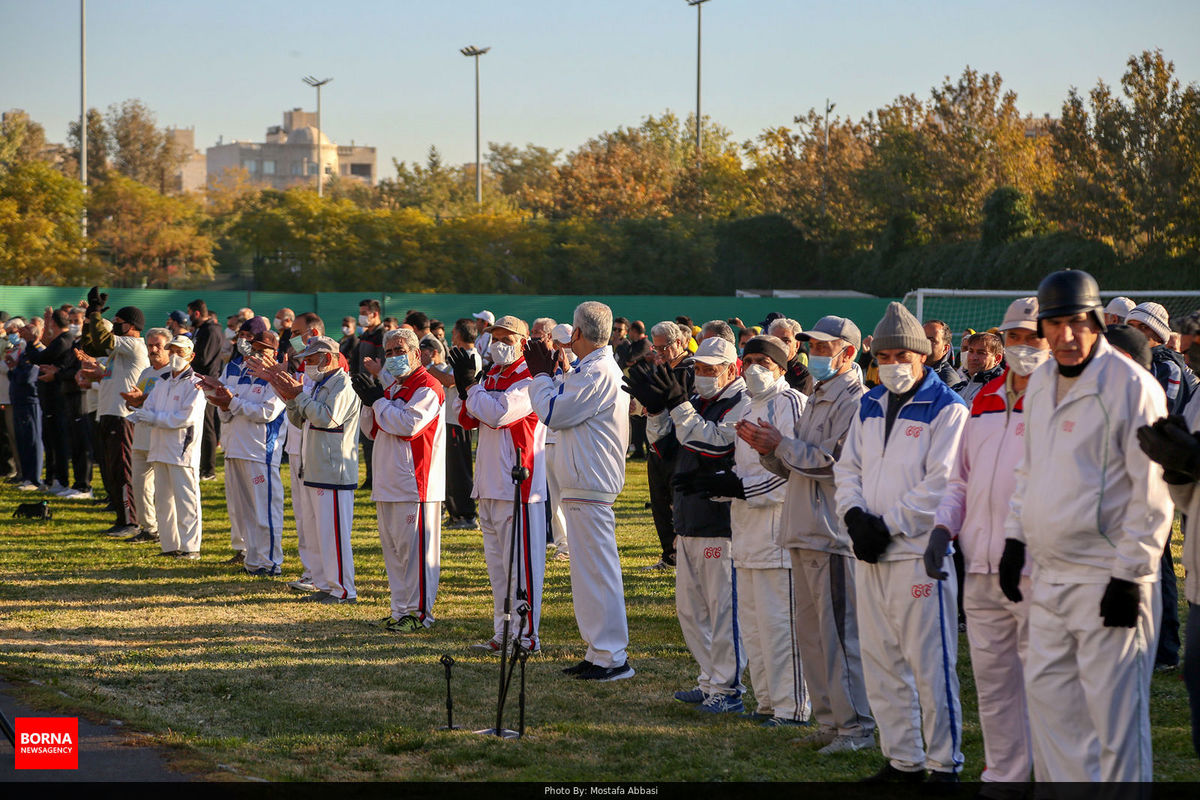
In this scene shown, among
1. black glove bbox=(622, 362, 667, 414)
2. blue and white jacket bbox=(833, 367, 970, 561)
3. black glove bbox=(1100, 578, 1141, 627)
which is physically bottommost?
black glove bbox=(1100, 578, 1141, 627)

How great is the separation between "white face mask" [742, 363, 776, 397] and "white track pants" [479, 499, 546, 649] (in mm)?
2362

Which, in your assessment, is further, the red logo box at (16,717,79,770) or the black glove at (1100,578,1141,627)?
the red logo box at (16,717,79,770)

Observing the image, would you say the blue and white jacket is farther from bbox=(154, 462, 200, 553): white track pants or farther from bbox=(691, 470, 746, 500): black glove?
bbox=(154, 462, 200, 553): white track pants

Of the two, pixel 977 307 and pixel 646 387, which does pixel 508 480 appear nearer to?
pixel 646 387

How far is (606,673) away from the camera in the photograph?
8.04 meters

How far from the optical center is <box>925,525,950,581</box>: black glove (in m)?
5.15

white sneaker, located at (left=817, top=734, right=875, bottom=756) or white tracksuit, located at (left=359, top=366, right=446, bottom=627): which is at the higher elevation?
white tracksuit, located at (left=359, top=366, right=446, bottom=627)

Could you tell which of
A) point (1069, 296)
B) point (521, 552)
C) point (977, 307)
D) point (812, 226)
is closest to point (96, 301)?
point (521, 552)

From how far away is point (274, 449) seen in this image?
1169 cm

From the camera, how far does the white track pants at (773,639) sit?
6.77 m

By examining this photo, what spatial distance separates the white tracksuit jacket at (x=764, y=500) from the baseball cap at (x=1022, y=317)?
4.33ft

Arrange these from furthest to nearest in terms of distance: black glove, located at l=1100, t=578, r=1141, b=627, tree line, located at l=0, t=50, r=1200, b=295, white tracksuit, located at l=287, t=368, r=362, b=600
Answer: tree line, located at l=0, t=50, r=1200, b=295, white tracksuit, located at l=287, t=368, r=362, b=600, black glove, located at l=1100, t=578, r=1141, b=627

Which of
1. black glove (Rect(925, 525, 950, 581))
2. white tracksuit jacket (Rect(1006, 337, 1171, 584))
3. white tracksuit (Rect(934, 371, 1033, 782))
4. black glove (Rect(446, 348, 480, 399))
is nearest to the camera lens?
white tracksuit jacket (Rect(1006, 337, 1171, 584))

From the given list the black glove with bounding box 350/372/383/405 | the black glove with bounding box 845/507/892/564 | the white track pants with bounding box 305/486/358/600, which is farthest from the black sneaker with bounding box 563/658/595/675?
the black glove with bounding box 845/507/892/564
